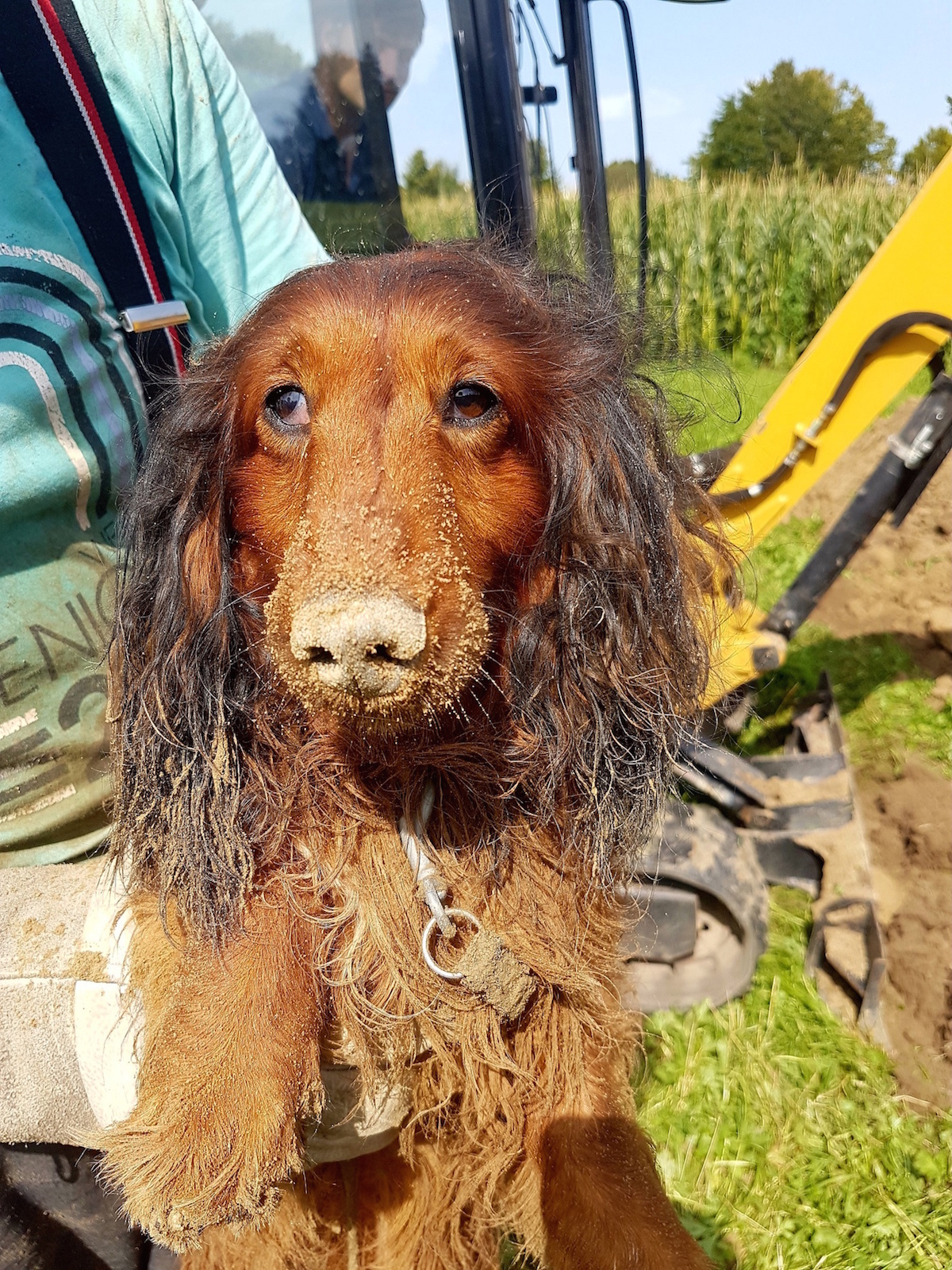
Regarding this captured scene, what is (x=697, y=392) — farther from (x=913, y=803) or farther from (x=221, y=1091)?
(x=913, y=803)

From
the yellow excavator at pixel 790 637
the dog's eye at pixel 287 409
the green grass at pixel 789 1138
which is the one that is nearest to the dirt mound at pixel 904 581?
the yellow excavator at pixel 790 637

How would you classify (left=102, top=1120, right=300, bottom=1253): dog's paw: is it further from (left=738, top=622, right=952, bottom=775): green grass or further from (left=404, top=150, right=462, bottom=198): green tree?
(left=738, top=622, right=952, bottom=775): green grass

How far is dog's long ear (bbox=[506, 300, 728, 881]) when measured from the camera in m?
1.25

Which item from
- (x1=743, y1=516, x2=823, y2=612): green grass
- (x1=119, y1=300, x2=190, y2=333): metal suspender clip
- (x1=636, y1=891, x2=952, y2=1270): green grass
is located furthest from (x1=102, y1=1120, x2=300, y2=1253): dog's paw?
(x1=743, y1=516, x2=823, y2=612): green grass

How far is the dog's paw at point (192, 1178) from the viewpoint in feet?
3.23

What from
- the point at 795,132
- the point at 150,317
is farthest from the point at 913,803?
the point at 795,132

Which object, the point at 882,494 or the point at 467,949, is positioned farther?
the point at 882,494

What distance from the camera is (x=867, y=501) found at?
3.04 m

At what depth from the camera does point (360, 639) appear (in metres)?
0.85

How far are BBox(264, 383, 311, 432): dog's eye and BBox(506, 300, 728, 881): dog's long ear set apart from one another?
335 millimetres

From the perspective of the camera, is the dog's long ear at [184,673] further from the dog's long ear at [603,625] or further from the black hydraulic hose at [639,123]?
the black hydraulic hose at [639,123]

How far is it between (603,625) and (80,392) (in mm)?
875

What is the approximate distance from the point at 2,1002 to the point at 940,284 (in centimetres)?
297

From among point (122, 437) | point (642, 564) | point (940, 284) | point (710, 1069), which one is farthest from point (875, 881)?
point (122, 437)
